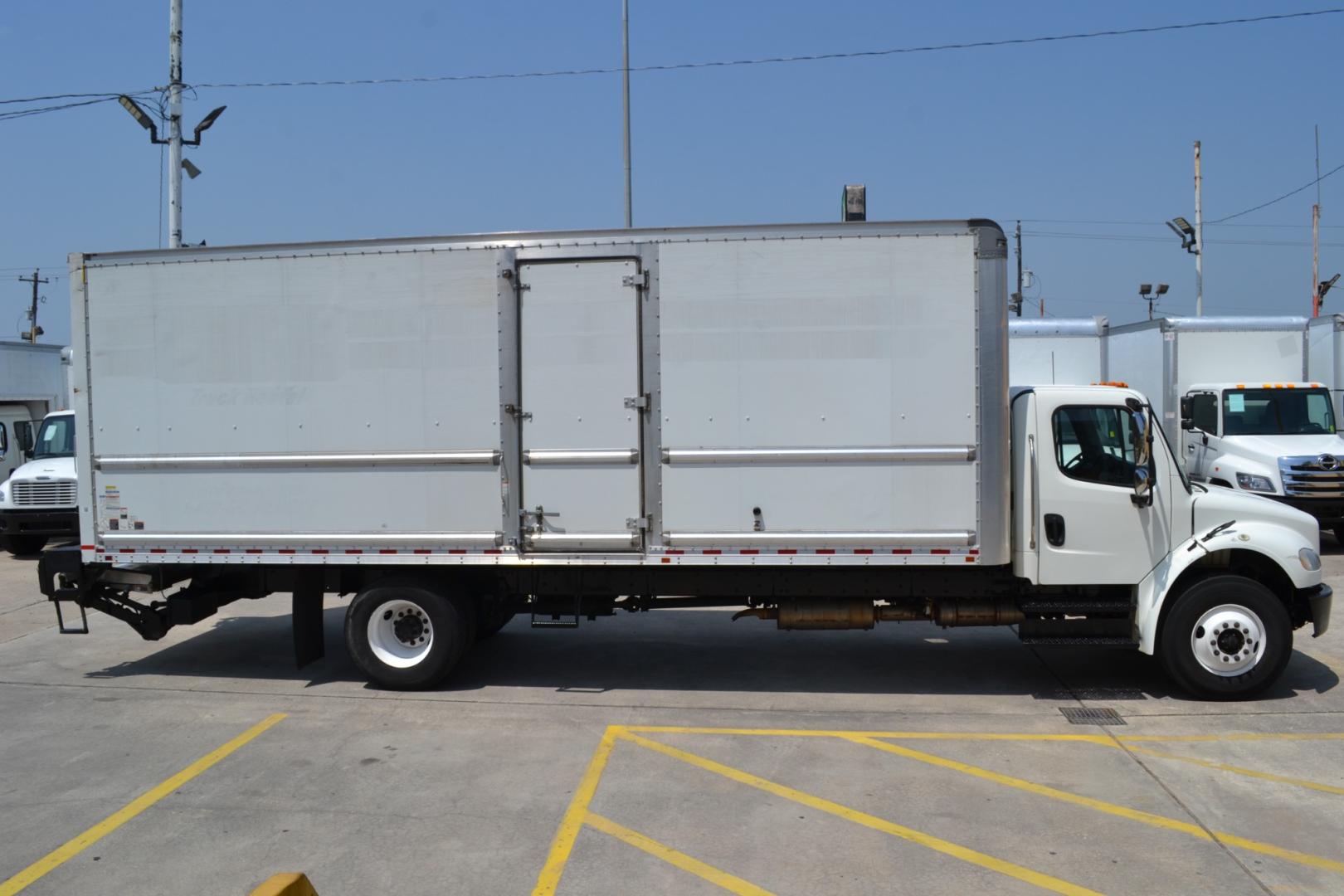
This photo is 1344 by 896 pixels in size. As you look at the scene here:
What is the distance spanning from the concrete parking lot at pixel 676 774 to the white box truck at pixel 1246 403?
6017 millimetres

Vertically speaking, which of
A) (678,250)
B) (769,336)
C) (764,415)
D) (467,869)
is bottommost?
(467,869)

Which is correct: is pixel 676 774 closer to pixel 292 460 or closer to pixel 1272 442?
pixel 292 460

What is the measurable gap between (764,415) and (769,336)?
56cm

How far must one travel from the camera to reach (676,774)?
6.22 metres

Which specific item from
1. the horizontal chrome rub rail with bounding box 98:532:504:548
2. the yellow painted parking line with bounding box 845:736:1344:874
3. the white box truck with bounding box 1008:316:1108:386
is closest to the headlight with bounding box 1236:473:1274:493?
the white box truck with bounding box 1008:316:1108:386

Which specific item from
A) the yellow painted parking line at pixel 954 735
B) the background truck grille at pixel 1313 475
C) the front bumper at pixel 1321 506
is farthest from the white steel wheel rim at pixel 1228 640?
the background truck grille at pixel 1313 475

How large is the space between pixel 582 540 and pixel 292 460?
2.26 metres

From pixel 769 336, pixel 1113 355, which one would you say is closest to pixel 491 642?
pixel 769 336

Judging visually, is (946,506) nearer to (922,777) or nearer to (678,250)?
(922,777)

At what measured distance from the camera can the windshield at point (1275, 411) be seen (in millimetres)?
15070

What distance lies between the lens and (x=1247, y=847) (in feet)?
16.7

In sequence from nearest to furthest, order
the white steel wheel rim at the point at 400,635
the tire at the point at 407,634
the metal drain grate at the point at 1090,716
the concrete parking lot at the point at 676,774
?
the concrete parking lot at the point at 676,774
the metal drain grate at the point at 1090,716
the tire at the point at 407,634
the white steel wheel rim at the point at 400,635

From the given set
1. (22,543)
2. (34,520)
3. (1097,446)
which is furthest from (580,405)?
(22,543)

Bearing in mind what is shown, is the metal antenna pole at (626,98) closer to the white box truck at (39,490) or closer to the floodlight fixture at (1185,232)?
the white box truck at (39,490)
